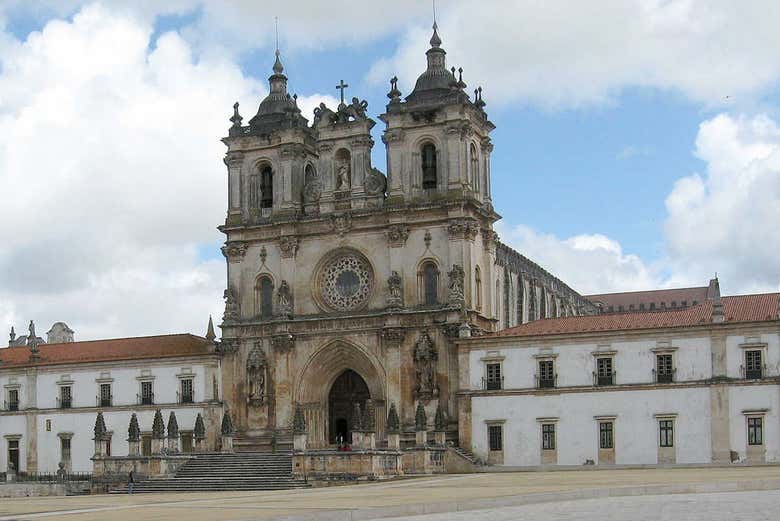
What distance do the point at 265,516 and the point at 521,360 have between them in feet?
108

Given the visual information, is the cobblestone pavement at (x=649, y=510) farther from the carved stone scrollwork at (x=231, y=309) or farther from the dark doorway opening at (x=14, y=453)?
the dark doorway opening at (x=14, y=453)

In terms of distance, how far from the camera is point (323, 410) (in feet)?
221

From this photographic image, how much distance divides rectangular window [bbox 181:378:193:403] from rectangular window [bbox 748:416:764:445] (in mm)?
29246

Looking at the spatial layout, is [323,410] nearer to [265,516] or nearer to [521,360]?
[521,360]

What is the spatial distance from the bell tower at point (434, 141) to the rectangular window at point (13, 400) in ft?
80.9

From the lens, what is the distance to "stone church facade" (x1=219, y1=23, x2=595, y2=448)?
6419cm

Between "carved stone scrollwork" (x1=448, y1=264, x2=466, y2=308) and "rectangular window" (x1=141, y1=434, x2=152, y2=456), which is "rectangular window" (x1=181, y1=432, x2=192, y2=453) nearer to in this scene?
"rectangular window" (x1=141, y1=434, x2=152, y2=456)

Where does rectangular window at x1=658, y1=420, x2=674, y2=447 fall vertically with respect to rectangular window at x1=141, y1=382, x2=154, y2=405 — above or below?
below

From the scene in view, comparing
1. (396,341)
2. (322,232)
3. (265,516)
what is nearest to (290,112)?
(322,232)

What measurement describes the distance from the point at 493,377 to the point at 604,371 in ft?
17.7

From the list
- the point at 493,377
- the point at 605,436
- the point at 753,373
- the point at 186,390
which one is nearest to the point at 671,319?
the point at 753,373

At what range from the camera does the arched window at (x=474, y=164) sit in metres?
66.8

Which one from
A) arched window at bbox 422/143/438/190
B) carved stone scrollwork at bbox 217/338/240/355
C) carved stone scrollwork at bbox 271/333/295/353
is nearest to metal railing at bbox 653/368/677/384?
arched window at bbox 422/143/438/190

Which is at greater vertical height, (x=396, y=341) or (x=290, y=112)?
(x=290, y=112)
